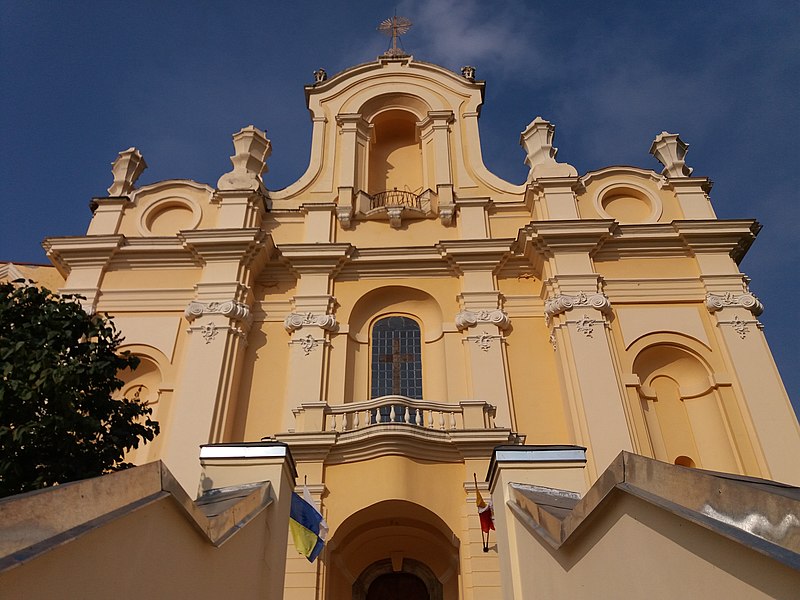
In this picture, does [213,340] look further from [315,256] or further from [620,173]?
[620,173]

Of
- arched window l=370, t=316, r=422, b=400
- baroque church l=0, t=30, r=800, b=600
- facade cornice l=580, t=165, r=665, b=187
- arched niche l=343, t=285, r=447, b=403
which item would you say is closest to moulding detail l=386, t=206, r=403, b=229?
baroque church l=0, t=30, r=800, b=600

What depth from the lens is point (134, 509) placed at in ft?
11.9

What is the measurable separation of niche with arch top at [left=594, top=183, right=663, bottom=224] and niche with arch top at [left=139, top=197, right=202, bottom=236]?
33.8ft

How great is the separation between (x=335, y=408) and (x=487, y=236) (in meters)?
6.48

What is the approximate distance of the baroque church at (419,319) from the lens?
1191 centimetres

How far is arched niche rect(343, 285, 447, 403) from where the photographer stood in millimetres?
14758

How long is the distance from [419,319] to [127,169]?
8.98 meters

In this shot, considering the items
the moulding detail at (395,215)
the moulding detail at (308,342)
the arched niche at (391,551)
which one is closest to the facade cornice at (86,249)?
the moulding detail at (308,342)

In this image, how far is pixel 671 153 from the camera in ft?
59.1

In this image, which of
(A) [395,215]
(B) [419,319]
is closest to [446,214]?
(A) [395,215]

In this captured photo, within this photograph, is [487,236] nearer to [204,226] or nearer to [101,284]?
[204,226]

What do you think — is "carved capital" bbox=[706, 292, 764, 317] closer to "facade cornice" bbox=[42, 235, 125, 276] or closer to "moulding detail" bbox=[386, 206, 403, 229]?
"moulding detail" bbox=[386, 206, 403, 229]

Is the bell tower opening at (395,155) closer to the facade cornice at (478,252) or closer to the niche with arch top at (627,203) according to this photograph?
the facade cornice at (478,252)

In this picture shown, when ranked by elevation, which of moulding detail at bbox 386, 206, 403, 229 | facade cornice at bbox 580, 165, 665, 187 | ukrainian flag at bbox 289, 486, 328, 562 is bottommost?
ukrainian flag at bbox 289, 486, 328, 562
